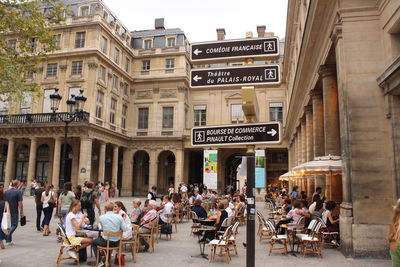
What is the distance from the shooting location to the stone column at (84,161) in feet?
93.4

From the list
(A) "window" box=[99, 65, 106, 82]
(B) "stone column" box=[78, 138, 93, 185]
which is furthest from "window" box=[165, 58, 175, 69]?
(B) "stone column" box=[78, 138, 93, 185]

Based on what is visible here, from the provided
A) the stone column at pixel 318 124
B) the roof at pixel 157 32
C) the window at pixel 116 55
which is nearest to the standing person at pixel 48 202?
the stone column at pixel 318 124

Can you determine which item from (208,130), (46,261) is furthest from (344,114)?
(46,261)

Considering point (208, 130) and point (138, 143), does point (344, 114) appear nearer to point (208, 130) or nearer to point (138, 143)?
point (208, 130)

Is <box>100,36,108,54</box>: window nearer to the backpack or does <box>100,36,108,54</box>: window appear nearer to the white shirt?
the backpack

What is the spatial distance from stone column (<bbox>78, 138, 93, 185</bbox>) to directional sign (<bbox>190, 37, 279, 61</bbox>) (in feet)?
82.8

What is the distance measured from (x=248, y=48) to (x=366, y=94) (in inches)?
180

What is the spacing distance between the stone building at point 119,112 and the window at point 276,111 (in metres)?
0.12

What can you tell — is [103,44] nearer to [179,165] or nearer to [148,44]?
[148,44]

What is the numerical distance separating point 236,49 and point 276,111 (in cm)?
3281

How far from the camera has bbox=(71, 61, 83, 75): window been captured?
105ft

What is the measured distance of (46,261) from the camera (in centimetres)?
740

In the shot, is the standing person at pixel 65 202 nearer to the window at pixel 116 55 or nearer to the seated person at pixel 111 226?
the seated person at pixel 111 226

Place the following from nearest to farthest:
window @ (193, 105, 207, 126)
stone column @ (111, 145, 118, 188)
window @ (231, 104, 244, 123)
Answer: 1. stone column @ (111, 145, 118, 188)
2. window @ (231, 104, 244, 123)
3. window @ (193, 105, 207, 126)
